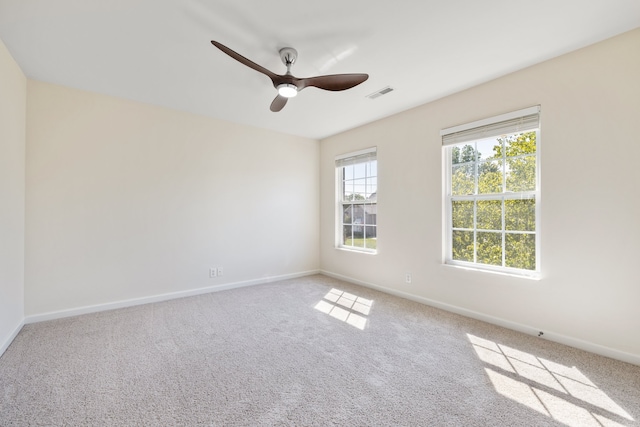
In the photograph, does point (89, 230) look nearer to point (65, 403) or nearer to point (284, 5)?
point (65, 403)

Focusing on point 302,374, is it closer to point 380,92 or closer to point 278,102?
point 278,102

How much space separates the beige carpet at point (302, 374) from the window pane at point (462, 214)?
3.47ft

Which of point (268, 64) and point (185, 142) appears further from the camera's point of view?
point (185, 142)

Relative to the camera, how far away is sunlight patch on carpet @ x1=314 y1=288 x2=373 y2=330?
3.01m

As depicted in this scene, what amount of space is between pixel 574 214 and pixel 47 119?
17.1 feet

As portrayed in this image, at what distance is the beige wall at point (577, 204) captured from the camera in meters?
2.13

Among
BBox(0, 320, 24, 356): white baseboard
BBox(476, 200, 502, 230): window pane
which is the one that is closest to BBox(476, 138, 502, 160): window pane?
BBox(476, 200, 502, 230): window pane

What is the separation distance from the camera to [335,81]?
88.2 inches

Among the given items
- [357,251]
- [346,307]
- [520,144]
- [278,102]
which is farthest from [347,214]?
[520,144]

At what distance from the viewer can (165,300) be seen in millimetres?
3588

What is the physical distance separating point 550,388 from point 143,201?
429cm

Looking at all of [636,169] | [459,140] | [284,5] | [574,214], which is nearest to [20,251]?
[284,5]

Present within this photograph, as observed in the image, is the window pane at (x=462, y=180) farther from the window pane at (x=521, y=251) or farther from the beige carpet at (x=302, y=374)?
the beige carpet at (x=302, y=374)

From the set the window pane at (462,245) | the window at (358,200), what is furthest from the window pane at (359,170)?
the window pane at (462,245)
